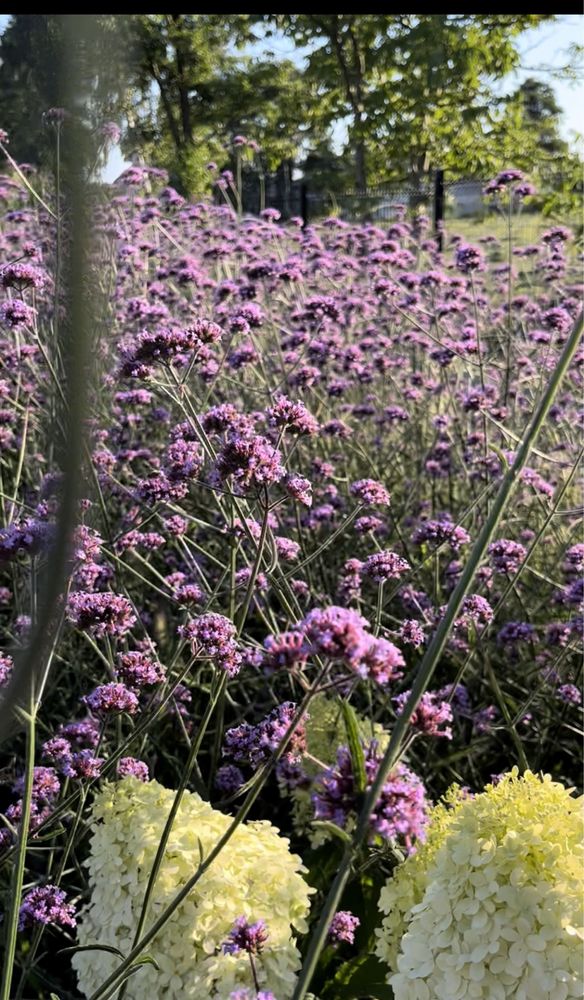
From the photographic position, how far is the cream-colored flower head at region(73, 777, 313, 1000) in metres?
1.31

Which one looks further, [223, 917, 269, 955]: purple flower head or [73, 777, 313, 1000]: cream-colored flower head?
[73, 777, 313, 1000]: cream-colored flower head

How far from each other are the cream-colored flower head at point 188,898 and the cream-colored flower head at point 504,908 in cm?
20

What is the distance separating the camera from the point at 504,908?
3.82ft

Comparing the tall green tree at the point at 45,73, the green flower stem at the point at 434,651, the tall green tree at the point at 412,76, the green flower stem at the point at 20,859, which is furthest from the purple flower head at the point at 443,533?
the tall green tree at the point at 412,76

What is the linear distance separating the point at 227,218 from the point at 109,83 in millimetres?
5542

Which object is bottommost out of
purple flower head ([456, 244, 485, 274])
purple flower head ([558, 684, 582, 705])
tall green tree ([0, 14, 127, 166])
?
purple flower head ([558, 684, 582, 705])

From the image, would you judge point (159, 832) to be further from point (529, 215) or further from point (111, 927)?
point (529, 215)

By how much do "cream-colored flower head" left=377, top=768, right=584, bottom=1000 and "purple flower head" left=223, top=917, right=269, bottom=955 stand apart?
0.18 metres

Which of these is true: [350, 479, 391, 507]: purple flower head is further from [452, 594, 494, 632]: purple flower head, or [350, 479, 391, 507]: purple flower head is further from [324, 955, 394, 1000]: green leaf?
[324, 955, 394, 1000]: green leaf

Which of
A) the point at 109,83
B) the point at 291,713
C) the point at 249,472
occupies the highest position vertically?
the point at 109,83

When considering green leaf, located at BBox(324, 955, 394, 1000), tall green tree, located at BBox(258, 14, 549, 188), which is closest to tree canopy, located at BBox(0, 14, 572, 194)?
tall green tree, located at BBox(258, 14, 549, 188)

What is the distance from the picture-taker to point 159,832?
1418 millimetres

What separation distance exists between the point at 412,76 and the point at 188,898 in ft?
31.8

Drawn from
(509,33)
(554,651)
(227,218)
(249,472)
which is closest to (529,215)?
(509,33)
